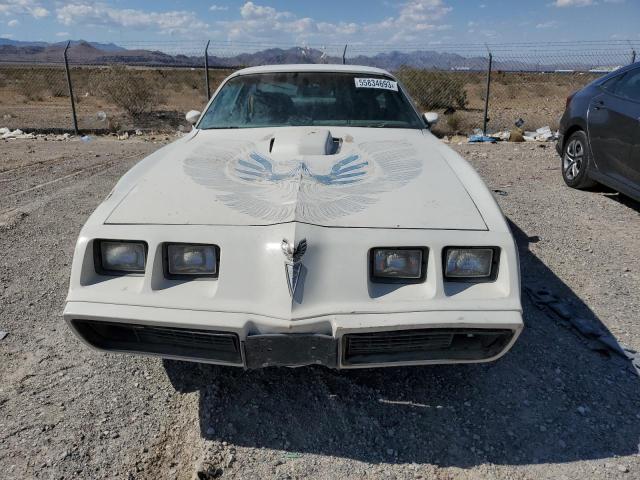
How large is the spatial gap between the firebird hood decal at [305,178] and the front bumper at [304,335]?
504mm

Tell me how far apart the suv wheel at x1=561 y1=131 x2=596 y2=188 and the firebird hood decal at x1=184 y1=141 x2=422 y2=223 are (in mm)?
3809

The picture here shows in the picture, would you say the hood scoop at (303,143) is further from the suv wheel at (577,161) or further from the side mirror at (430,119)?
the suv wheel at (577,161)

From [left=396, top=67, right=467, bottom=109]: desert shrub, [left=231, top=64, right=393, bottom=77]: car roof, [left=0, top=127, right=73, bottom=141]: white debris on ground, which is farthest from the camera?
[left=396, top=67, right=467, bottom=109]: desert shrub

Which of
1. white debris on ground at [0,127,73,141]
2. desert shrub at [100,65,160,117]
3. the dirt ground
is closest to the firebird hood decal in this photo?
white debris on ground at [0,127,73,141]

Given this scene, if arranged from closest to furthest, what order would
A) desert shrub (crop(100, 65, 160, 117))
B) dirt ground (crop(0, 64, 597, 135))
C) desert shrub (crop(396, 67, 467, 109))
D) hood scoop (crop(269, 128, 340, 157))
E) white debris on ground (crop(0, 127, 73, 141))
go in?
hood scoop (crop(269, 128, 340, 157))
white debris on ground (crop(0, 127, 73, 141))
dirt ground (crop(0, 64, 597, 135))
desert shrub (crop(100, 65, 160, 117))
desert shrub (crop(396, 67, 467, 109))

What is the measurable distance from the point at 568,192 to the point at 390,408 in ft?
16.1

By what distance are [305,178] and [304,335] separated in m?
0.96

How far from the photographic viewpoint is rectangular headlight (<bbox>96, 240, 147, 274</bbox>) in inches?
92.6

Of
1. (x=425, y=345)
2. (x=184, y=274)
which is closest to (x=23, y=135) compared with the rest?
(x=184, y=274)

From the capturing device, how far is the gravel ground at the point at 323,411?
2268 millimetres

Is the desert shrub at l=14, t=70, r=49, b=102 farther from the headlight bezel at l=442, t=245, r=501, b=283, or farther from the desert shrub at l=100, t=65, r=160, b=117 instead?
the headlight bezel at l=442, t=245, r=501, b=283

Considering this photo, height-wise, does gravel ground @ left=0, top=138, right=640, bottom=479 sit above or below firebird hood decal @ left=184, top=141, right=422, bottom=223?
below

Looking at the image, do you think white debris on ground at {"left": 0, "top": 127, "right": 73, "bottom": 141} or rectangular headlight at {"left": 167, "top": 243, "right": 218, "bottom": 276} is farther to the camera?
white debris on ground at {"left": 0, "top": 127, "right": 73, "bottom": 141}

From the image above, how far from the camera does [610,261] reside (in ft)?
14.4
